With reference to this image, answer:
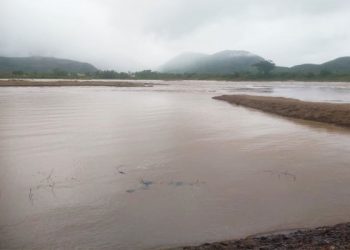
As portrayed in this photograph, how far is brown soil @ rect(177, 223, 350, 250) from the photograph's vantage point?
6.59 m

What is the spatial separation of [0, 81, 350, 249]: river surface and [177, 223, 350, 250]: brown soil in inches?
22.4

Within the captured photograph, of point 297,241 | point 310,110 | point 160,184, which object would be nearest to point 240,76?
point 310,110

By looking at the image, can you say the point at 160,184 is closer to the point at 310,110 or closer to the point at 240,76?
the point at 310,110

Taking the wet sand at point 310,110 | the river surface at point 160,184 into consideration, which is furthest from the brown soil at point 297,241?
the wet sand at point 310,110

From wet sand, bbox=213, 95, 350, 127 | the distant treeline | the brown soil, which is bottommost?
the distant treeline

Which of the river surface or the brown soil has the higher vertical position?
the brown soil

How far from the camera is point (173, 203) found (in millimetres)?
9406

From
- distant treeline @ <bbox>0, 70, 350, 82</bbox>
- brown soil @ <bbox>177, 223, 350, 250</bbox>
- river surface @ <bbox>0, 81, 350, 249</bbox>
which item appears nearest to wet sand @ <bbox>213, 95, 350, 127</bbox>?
river surface @ <bbox>0, 81, 350, 249</bbox>

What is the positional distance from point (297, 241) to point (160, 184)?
482 cm

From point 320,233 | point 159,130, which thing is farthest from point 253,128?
point 320,233

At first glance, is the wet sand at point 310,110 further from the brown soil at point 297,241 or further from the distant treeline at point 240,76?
the distant treeline at point 240,76

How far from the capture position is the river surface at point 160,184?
Result: 7.80 meters

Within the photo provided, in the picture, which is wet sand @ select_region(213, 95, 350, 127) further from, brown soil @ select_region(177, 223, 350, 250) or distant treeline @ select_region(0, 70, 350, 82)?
distant treeline @ select_region(0, 70, 350, 82)

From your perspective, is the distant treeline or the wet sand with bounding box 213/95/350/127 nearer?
the wet sand with bounding box 213/95/350/127
